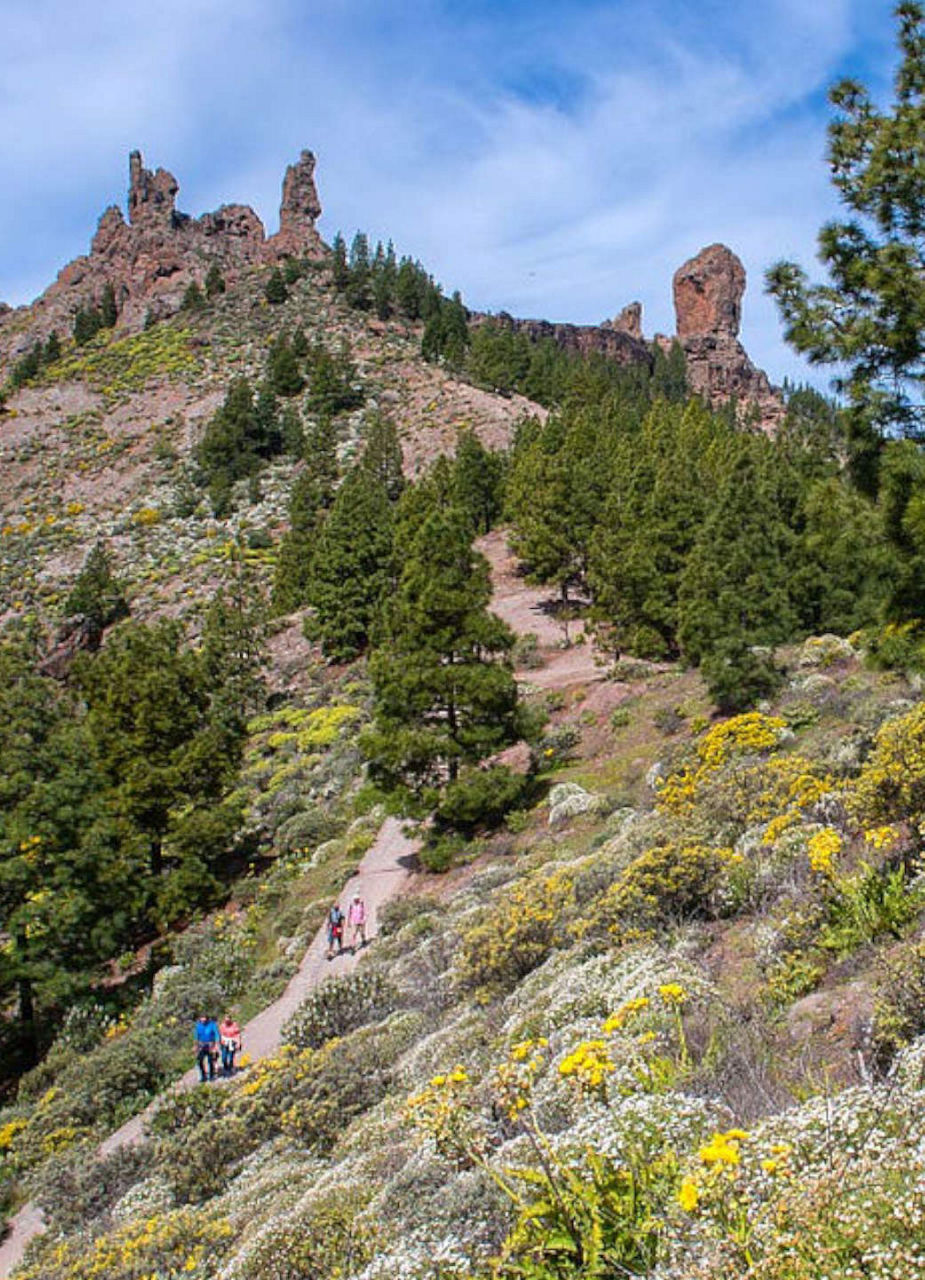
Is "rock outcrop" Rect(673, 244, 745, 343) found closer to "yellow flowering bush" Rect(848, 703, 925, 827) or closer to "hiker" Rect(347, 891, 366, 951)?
"hiker" Rect(347, 891, 366, 951)

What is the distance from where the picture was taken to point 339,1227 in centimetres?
623

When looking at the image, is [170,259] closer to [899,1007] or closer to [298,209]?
[298,209]

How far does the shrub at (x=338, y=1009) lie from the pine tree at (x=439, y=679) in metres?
8.37

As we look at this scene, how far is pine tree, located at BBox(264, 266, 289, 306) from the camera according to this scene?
108 m

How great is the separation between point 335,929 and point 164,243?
12653cm

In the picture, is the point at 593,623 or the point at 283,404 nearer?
the point at 593,623

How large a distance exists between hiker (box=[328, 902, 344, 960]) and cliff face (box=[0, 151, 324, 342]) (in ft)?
382

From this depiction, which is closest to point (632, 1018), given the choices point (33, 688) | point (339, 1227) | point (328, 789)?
point (339, 1227)

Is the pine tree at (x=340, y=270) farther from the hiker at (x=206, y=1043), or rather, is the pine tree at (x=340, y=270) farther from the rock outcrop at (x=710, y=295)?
the hiker at (x=206, y=1043)

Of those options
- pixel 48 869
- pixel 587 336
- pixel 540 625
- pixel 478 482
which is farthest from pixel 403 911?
pixel 587 336

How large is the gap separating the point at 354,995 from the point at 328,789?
19.0m

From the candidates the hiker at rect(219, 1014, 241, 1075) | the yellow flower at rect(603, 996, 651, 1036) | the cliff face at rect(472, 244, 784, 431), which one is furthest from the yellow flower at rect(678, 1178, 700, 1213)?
the cliff face at rect(472, 244, 784, 431)

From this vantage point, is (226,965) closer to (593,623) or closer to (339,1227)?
(339,1227)

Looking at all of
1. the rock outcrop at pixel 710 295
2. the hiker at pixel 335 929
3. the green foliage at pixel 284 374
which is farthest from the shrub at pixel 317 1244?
the rock outcrop at pixel 710 295
